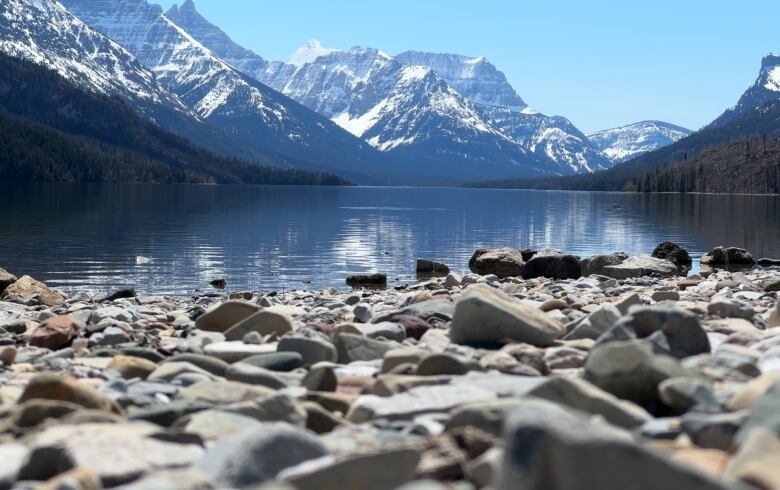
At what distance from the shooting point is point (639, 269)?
3916 cm

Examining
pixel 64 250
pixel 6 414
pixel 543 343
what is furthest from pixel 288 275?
pixel 6 414

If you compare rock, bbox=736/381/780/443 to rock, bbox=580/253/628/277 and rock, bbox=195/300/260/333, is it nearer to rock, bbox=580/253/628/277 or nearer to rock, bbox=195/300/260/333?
rock, bbox=195/300/260/333

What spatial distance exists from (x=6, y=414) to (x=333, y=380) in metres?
2.97

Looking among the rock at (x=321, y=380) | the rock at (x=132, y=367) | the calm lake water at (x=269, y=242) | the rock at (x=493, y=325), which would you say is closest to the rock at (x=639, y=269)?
the calm lake water at (x=269, y=242)

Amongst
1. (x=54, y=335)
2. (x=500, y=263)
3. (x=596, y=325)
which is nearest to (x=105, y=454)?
(x=596, y=325)

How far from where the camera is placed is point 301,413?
23.5 feet

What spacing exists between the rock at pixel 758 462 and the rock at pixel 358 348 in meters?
6.09

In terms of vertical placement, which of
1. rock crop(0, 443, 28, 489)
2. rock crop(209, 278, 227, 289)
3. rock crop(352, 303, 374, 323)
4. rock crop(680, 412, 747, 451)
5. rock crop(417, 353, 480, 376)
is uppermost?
rock crop(680, 412, 747, 451)

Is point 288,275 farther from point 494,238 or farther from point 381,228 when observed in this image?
point 381,228

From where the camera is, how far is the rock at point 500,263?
147 feet

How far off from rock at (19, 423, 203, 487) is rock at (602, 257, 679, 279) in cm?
3488

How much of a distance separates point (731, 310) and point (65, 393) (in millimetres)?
9662

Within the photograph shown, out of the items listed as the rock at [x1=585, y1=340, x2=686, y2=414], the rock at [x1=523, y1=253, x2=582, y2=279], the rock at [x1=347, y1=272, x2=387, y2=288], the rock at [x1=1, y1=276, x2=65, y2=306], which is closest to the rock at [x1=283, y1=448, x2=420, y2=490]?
the rock at [x1=585, y1=340, x2=686, y2=414]

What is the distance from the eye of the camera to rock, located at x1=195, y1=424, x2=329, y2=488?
534 centimetres
